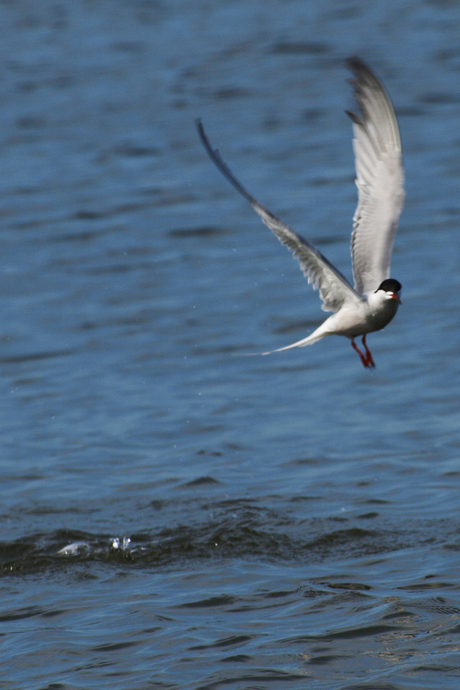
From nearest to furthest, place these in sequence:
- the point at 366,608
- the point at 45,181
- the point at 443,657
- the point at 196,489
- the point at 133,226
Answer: the point at 443,657 < the point at 366,608 < the point at 196,489 < the point at 133,226 < the point at 45,181

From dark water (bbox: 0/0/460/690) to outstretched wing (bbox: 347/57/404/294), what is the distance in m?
1.82

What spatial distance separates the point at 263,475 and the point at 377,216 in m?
2.50

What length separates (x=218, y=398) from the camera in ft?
35.1

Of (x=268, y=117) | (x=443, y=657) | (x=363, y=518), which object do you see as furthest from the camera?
(x=268, y=117)

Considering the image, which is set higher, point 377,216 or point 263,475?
point 377,216

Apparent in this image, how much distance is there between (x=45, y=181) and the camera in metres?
17.7

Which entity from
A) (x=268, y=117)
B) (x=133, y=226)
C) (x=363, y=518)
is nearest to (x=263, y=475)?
(x=363, y=518)

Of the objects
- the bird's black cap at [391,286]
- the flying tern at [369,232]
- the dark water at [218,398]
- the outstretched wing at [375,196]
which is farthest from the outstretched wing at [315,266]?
the dark water at [218,398]

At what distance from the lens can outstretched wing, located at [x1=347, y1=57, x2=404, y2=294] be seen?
7617 mm

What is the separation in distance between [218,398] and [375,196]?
11.4 feet

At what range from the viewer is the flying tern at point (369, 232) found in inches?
279

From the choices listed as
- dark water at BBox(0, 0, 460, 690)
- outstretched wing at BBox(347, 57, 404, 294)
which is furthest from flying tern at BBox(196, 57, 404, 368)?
dark water at BBox(0, 0, 460, 690)

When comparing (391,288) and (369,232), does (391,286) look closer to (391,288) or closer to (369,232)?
(391,288)

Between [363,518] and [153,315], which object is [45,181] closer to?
[153,315]
